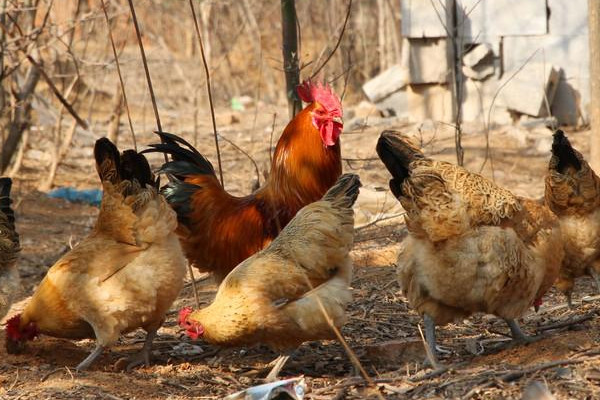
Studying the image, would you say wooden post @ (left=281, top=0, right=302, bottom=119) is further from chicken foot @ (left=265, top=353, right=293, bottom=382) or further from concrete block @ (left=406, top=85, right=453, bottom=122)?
concrete block @ (left=406, top=85, right=453, bottom=122)

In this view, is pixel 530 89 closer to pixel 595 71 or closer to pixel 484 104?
pixel 484 104

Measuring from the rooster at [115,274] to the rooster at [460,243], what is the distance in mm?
1529

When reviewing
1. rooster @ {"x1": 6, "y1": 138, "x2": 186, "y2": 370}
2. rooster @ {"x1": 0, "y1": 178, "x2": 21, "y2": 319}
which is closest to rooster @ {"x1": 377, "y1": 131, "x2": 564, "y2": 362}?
rooster @ {"x1": 6, "y1": 138, "x2": 186, "y2": 370}

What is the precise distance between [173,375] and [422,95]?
423 inches

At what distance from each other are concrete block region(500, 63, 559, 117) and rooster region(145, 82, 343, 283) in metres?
8.54

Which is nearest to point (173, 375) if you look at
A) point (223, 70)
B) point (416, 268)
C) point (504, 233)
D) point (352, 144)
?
point (416, 268)

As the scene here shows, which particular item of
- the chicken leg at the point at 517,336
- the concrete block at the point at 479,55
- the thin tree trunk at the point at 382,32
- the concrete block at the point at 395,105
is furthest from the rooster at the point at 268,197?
the thin tree trunk at the point at 382,32

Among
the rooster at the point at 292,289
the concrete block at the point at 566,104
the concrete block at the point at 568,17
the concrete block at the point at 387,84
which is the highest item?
the concrete block at the point at 568,17

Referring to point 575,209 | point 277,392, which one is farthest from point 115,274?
point 575,209

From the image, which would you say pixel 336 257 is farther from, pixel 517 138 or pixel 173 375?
pixel 517 138

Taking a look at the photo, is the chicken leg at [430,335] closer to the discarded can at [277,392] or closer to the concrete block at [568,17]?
the discarded can at [277,392]

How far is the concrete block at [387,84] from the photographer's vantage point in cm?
1552

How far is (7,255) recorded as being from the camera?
639 cm

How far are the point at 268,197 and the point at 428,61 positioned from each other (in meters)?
9.39
